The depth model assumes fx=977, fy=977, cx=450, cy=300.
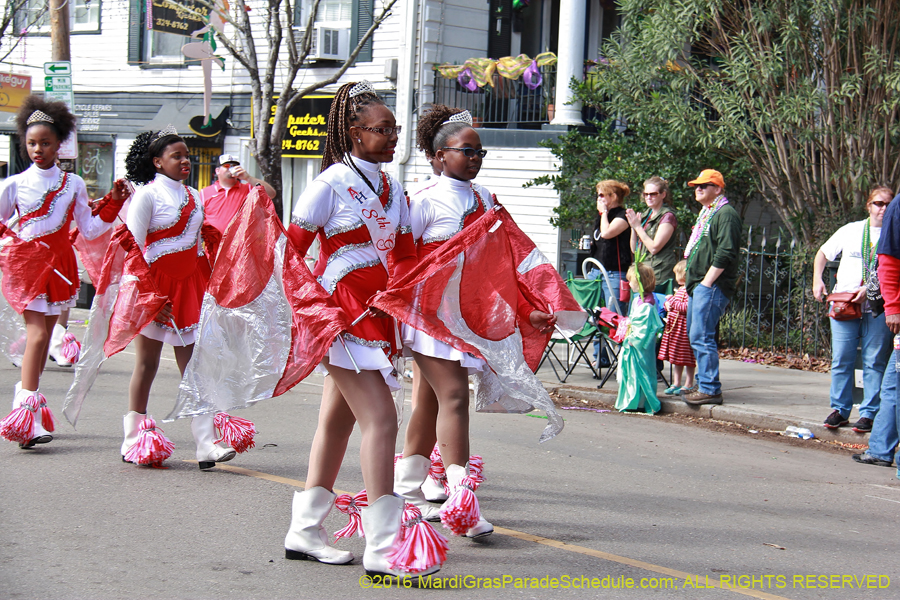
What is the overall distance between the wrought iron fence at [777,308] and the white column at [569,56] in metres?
3.92

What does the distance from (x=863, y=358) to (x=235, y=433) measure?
4.87 m

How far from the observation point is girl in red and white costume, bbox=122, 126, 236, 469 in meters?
5.82

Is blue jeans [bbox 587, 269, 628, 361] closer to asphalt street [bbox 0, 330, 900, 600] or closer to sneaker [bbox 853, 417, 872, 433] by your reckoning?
asphalt street [bbox 0, 330, 900, 600]

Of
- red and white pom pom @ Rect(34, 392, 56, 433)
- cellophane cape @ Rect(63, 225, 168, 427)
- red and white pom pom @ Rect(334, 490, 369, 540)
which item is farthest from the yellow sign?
red and white pom pom @ Rect(334, 490, 369, 540)

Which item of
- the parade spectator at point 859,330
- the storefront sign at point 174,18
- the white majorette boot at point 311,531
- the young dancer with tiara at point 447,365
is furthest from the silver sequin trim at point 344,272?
the storefront sign at point 174,18

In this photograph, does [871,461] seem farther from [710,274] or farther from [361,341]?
[361,341]

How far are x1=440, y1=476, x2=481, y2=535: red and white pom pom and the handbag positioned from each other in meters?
4.37

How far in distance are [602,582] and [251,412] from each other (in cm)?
438

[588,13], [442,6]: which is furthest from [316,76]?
[588,13]

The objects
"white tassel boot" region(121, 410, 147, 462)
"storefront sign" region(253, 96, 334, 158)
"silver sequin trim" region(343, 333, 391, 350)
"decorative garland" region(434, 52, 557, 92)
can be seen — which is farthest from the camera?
"storefront sign" region(253, 96, 334, 158)

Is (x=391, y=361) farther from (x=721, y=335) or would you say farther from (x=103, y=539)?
(x=721, y=335)

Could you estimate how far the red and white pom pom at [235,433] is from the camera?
5797 mm

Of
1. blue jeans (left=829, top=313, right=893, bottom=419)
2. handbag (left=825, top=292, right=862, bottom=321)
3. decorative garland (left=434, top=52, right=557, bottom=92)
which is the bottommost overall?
blue jeans (left=829, top=313, right=893, bottom=419)

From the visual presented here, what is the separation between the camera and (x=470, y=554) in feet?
14.6
